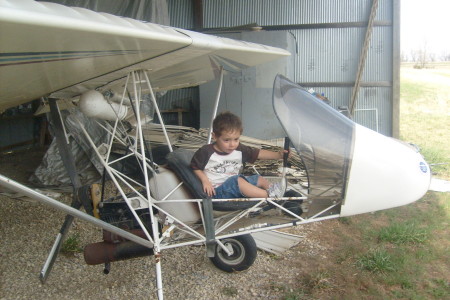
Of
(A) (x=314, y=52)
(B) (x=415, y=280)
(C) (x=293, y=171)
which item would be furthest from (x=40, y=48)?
(A) (x=314, y=52)

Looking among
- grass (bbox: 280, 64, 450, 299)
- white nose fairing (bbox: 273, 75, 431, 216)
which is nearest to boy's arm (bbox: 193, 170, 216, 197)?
white nose fairing (bbox: 273, 75, 431, 216)

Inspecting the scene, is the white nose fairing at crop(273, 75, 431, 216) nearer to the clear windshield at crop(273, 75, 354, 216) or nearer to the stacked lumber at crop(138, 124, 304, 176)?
the clear windshield at crop(273, 75, 354, 216)

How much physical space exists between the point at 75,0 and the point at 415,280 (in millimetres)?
5758

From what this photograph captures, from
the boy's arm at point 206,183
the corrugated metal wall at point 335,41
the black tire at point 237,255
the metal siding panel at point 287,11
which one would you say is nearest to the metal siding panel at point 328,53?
the corrugated metal wall at point 335,41

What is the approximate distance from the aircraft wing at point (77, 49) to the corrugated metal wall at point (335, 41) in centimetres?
563

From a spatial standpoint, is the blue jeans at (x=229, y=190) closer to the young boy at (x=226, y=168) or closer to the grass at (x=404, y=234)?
the young boy at (x=226, y=168)

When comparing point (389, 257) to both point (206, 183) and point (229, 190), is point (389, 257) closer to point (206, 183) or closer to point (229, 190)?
point (229, 190)

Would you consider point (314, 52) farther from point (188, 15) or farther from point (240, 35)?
point (188, 15)

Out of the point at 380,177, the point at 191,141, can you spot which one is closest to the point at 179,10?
the point at 191,141

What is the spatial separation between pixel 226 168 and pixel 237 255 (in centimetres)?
94

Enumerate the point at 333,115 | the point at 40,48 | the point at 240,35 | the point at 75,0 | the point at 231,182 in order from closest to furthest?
the point at 40,48, the point at 333,115, the point at 231,182, the point at 75,0, the point at 240,35

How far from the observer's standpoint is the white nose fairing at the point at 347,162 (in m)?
3.04

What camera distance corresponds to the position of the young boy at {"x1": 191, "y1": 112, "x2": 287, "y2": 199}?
11.3 feet

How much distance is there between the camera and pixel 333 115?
3.23 meters
